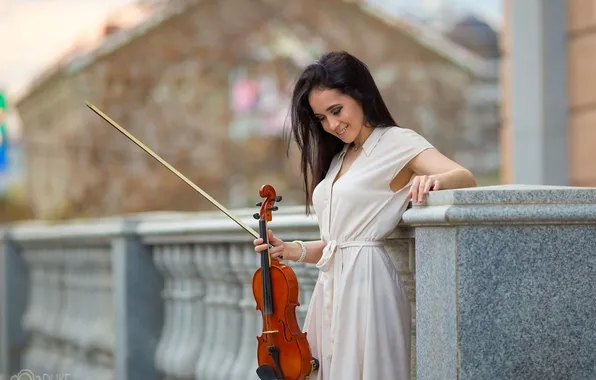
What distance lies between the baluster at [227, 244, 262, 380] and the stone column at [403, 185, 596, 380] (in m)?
1.94

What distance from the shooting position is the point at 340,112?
12.4ft

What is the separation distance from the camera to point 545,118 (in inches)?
324

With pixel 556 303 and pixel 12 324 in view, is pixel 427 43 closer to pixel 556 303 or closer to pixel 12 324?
pixel 12 324

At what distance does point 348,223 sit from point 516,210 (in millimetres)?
698

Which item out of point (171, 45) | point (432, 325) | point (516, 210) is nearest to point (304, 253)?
point (432, 325)

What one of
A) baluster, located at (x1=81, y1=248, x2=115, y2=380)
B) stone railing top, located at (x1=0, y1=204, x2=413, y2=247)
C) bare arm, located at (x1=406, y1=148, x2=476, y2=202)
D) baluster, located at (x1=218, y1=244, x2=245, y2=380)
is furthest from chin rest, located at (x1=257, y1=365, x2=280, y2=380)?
baluster, located at (x1=81, y1=248, x2=115, y2=380)

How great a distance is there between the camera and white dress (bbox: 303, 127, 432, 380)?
3619mm

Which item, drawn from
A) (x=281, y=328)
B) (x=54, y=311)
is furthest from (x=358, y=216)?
(x=54, y=311)

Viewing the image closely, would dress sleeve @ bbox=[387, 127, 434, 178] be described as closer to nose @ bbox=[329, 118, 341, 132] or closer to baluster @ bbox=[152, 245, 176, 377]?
nose @ bbox=[329, 118, 341, 132]

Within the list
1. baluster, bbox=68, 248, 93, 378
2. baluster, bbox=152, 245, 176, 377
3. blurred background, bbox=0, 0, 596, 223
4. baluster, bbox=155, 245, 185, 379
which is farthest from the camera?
blurred background, bbox=0, 0, 596, 223

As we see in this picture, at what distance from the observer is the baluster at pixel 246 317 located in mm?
5188

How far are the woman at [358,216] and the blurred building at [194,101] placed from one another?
19661 mm

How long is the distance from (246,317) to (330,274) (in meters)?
1.54

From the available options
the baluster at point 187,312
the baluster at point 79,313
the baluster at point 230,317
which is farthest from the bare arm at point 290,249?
the baluster at point 79,313
